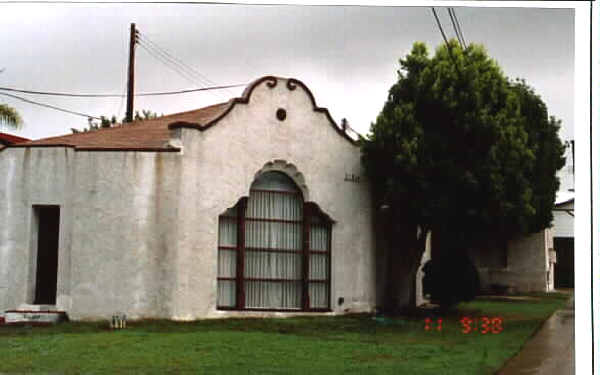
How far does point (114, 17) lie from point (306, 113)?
3864mm

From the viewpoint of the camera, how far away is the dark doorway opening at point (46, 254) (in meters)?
12.8

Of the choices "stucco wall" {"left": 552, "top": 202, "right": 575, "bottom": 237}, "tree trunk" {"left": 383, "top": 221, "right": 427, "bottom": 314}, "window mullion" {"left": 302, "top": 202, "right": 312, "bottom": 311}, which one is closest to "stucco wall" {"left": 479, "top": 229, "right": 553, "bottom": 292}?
"stucco wall" {"left": 552, "top": 202, "right": 575, "bottom": 237}

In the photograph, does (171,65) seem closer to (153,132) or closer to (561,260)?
(153,132)

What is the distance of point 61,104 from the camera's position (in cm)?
1280

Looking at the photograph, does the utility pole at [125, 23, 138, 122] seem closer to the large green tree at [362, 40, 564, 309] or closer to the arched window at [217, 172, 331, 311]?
the arched window at [217, 172, 331, 311]

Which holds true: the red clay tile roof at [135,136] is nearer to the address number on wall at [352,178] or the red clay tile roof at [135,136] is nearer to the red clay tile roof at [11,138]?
the red clay tile roof at [11,138]

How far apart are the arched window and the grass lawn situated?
503 mm

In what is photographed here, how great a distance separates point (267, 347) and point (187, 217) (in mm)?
2861

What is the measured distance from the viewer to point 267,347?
1075 cm

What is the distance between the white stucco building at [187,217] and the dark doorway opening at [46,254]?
0.01 m

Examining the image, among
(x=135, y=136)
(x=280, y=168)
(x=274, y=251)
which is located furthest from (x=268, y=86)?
(x=274, y=251)

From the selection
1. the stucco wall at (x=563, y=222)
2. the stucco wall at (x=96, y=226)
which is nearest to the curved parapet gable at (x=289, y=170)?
the stucco wall at (x=96, y=226)
